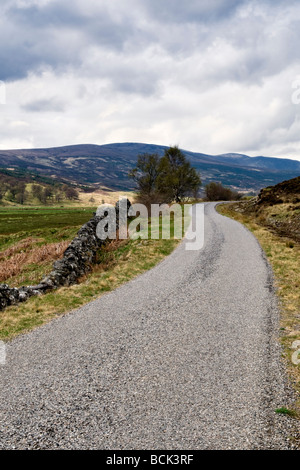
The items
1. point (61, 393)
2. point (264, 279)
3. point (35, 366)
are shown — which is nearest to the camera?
point (61, 393)

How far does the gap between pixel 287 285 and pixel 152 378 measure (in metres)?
9.66

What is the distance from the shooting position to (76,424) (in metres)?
5.58

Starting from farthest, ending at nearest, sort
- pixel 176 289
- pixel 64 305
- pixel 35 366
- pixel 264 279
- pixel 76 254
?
pixel 76 254 → pixel 264 279 → pixel 176 289 → pixel 64 305 → pixel 35 366

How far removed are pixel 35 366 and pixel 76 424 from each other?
2666 millimetres

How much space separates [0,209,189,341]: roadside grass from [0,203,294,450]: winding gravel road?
3.16 feet

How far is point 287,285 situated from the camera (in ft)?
45.1

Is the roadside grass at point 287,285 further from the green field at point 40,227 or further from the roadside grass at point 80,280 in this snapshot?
the green field at point 40,227

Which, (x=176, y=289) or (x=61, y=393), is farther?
(x=176, y=289)

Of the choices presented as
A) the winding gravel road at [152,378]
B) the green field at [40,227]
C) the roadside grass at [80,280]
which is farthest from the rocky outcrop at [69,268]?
the green field at [40,227]

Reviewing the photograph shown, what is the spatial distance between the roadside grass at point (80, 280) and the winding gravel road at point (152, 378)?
0.96 metres

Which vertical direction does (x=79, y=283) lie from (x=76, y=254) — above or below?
below
